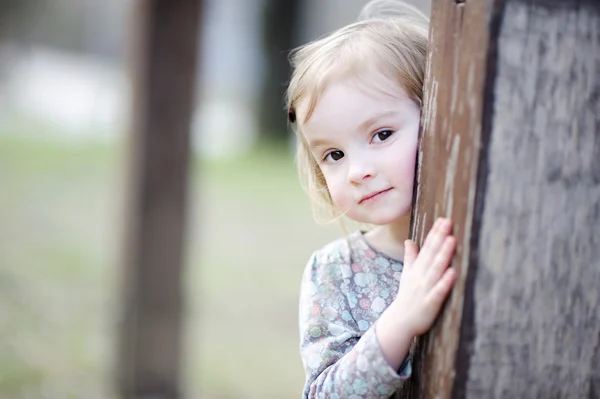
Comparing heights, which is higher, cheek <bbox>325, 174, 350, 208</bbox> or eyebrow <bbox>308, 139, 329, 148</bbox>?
eyebrow <bbox>308, 139, 329, 148</bbox>

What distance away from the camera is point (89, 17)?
3081 centimetres

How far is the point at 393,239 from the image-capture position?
5.00 feet

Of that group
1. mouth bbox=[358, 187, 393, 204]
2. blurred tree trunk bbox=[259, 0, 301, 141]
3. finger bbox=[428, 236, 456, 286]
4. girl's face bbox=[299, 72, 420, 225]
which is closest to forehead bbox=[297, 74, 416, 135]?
girl's face bbox=[299, 72, 420, 225]

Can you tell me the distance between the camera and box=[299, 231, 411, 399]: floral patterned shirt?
1.22m

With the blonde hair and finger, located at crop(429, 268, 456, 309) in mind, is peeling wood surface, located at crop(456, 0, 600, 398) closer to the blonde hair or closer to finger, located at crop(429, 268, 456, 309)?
finger, located at crop(429, 268, 456, 309)

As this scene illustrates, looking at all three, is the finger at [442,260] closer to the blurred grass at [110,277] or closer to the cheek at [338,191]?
the cheek at [338,191]

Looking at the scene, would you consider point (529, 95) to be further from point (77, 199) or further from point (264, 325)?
point (77, 199)

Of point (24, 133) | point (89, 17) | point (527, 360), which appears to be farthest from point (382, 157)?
point (89, 17)

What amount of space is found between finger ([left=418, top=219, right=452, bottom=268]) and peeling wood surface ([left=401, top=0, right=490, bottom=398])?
0.05ft

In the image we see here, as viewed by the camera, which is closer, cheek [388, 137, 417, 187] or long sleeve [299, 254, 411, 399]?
long sleeve [299, 254, 411, 399]

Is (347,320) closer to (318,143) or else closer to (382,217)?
(382,217)

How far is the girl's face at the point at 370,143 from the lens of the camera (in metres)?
1.35

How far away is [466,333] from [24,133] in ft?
43.4

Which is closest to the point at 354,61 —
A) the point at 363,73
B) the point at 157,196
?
the point at 363,73
